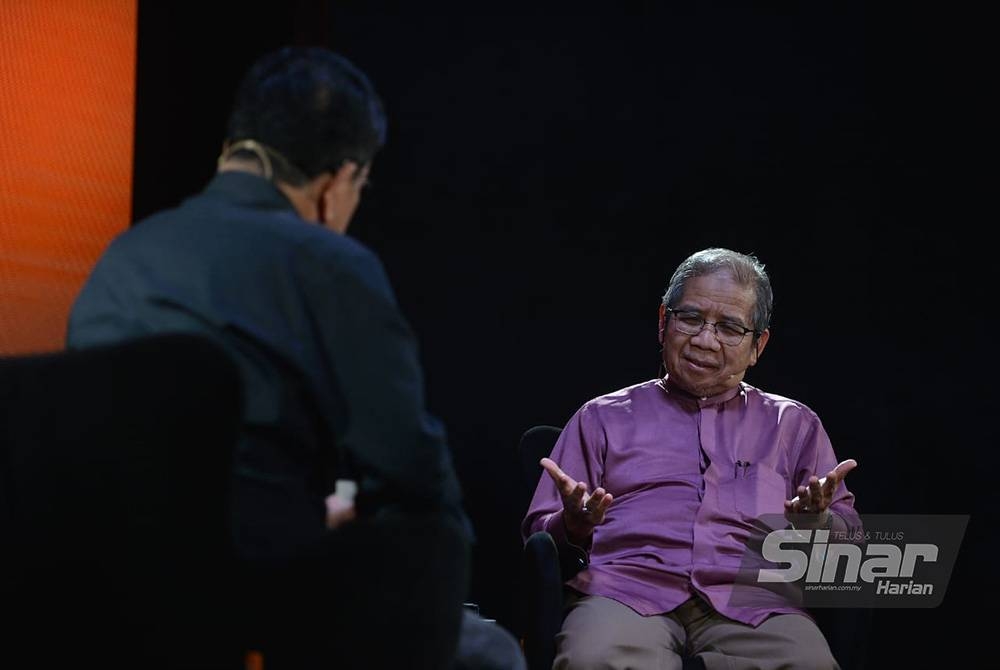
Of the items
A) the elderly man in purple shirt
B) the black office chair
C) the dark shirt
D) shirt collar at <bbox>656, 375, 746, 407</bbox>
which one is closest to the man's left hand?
the elderly man in purple shirt

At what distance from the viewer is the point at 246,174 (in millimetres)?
Result: 1755

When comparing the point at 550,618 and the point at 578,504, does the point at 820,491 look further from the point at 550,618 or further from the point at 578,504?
Result: the point at 550,618

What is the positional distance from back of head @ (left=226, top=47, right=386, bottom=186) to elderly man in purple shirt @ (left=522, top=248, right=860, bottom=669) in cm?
108

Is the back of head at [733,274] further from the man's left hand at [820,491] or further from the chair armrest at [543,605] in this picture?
the chair armrest at [543,605]

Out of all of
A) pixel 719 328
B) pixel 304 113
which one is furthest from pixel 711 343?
pixel 304 113

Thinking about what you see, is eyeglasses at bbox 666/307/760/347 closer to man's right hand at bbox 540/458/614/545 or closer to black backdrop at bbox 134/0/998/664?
man's right hand at bbox 540/458/614/545

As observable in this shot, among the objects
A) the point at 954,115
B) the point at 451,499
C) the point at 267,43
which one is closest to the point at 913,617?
the point at 954,115

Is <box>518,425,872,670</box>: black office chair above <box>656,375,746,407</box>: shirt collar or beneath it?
beneath

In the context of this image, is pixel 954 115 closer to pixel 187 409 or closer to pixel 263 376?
pixel 263 376

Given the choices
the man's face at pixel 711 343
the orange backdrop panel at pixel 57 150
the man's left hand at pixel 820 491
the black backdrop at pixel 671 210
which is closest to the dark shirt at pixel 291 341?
the man's left hand at pixel 820 491

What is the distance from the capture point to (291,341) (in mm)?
1597

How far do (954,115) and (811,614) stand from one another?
6.15 feet

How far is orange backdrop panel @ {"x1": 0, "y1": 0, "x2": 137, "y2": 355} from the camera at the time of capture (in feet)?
10.2

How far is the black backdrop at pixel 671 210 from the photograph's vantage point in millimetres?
3740
